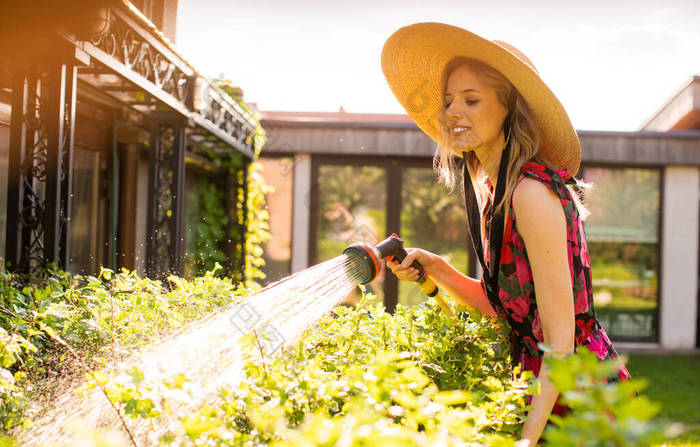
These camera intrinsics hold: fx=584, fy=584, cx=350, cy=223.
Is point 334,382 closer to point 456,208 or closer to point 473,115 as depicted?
point 473,115

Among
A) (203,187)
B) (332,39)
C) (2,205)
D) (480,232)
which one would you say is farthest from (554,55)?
(203,187)

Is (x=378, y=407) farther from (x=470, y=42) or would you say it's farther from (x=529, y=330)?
(x=470, y=42)

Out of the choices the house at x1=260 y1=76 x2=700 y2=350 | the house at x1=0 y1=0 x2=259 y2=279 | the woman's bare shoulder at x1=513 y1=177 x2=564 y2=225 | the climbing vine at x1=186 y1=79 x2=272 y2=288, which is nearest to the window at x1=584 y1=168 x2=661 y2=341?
the house at x1=260 y1=76 x2=700 y2=350

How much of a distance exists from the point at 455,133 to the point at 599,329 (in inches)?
29.4

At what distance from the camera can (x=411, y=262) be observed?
2.08 metres

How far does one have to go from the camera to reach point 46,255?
11.5 ft

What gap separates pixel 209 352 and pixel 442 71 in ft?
4.12

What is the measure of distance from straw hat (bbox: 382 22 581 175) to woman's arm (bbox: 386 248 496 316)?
0.53 m

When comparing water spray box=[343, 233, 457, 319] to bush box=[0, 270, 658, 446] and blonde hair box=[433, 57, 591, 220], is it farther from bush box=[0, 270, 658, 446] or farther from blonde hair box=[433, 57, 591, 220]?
blonde hair box=[433, 57, 591, 220]

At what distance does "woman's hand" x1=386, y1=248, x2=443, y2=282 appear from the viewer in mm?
2072

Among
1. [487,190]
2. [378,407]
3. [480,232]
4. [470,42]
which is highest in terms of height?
[470,42]

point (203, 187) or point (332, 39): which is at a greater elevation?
point (332, 39)

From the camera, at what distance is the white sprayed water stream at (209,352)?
55.7 inches

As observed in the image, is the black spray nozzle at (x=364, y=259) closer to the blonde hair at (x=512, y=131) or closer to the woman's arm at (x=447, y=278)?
the woman's arm at (x=447, y=278)
